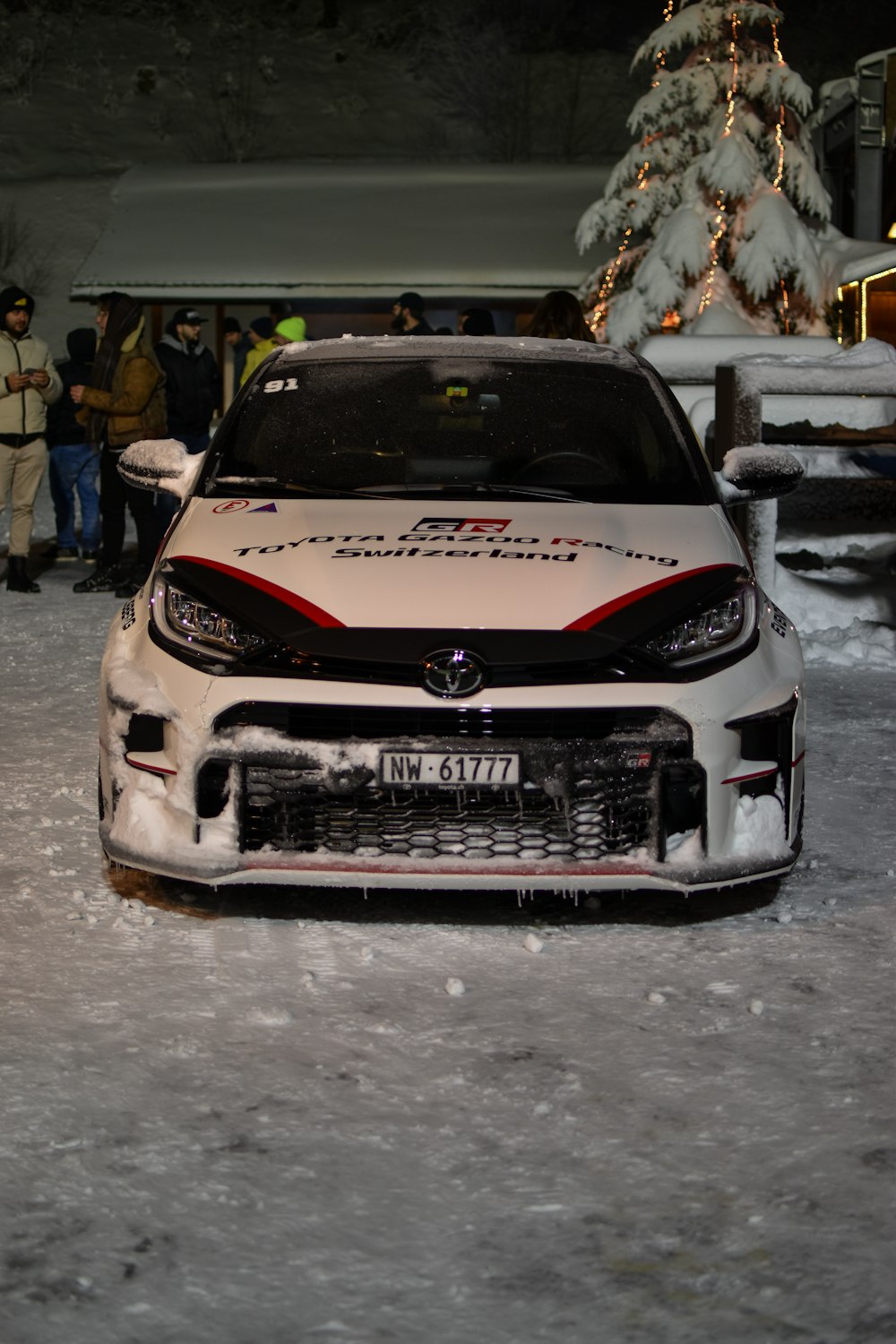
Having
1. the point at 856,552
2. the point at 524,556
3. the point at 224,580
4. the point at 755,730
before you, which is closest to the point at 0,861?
the point at 224,580

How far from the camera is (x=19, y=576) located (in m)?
12.3

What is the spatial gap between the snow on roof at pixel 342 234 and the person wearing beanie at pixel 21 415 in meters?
16.1

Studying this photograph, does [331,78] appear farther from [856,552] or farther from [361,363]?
[361,363]

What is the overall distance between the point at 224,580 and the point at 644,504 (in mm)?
1270

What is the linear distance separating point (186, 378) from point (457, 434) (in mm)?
7869

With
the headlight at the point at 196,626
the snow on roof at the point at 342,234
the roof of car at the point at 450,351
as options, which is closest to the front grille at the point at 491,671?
the headlight at the point at 196,626

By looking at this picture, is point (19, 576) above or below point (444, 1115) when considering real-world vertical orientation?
below

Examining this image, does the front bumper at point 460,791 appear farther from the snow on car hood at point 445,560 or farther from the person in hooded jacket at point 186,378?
the person in hooded jacket at point 186,378

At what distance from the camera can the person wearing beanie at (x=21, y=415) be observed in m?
12.1

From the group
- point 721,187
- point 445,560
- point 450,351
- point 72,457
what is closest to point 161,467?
point 450,351

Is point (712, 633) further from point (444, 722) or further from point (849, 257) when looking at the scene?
point (849, 257)

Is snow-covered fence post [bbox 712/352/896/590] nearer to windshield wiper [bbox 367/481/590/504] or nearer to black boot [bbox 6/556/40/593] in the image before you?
windshield wiper [bbox 367/481/590/504]

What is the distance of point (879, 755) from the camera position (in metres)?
7.10

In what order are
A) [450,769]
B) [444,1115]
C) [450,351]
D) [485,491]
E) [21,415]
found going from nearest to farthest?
[444,1115]
[450,769]
[485,491]
[450,351]
[21,415]
